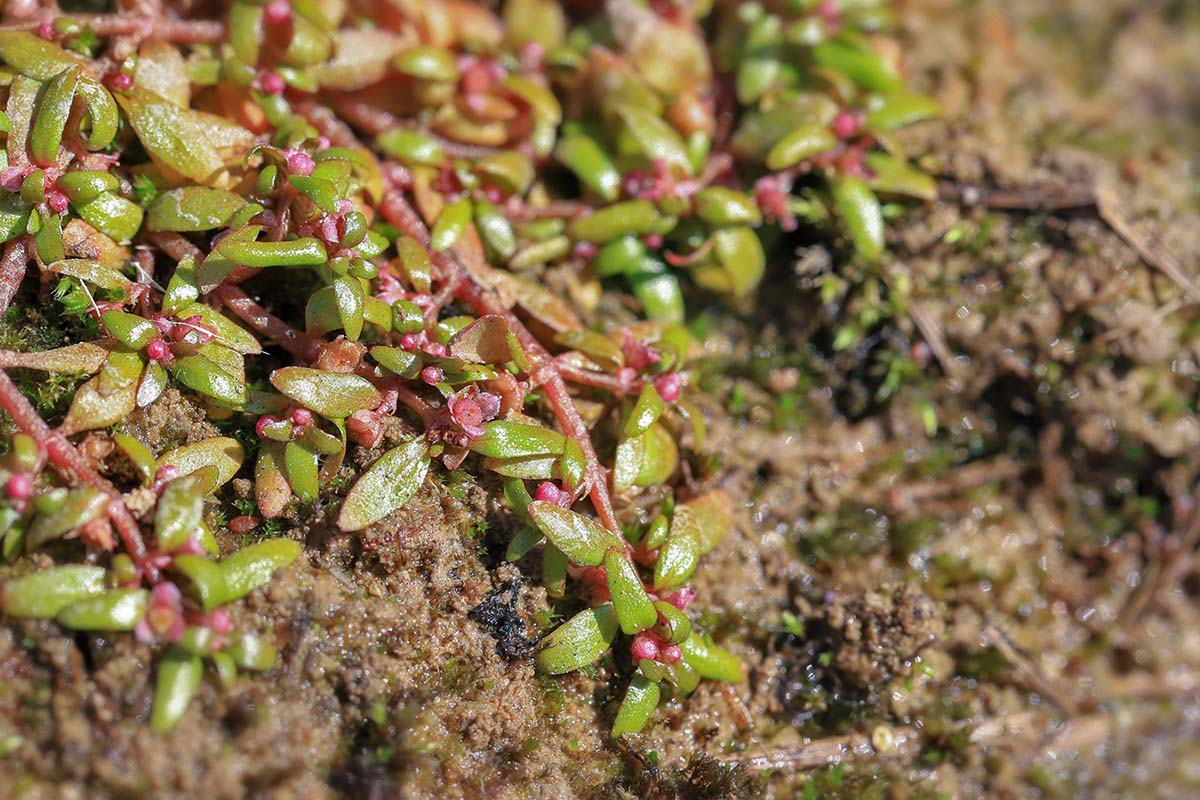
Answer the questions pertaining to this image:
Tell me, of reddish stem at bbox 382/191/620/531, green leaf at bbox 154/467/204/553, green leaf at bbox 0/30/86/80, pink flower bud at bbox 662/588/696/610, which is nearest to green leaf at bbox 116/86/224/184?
green leaf at bbox 0/30/86/80

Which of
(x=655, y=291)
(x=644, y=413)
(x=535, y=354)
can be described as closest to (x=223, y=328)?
(x=535, y=354)

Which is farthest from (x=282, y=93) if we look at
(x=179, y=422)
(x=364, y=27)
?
(x=179, y=422)

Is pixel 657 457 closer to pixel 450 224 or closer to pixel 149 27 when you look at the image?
pixel 450 224

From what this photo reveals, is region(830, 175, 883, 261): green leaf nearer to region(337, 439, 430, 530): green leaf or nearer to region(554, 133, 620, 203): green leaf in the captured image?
region(554, 133, 620, 203): green leaf

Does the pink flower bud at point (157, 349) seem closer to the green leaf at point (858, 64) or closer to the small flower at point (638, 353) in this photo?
the small flower at point (638, 353)

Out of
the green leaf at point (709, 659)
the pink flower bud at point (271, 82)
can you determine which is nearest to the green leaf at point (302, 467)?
the green leaf at point (709, 659)

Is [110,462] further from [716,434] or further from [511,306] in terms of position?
[716,434]

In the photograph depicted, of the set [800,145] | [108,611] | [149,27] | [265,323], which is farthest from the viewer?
[800,145]
